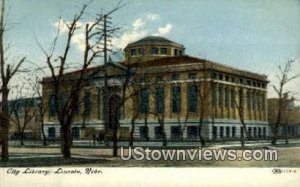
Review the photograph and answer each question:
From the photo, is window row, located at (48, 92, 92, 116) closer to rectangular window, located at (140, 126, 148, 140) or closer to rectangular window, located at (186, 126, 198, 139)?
rectangular window, located at (140, 126, 148, 140)

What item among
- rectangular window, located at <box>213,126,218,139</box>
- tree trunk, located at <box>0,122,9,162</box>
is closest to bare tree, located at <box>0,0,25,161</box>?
tree trunk, located at <box>0,122,9,162</box>

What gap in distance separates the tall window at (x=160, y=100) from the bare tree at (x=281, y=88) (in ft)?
2.30

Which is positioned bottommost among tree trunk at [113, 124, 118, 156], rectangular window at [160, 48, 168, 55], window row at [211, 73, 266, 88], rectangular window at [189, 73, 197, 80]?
tree trunk at [113, 124, 118, 156]

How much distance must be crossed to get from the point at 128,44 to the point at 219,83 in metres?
0.62

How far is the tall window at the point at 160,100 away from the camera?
486cm

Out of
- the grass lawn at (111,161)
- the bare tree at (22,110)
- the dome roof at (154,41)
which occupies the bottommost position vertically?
the grass lawn at (111,161)

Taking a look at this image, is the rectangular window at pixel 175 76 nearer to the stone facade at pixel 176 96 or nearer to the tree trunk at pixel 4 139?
the stone facade at pixel 176 96

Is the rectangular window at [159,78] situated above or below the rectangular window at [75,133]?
above

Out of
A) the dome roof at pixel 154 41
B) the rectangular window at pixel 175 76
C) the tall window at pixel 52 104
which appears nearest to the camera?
the dome roof at pixel 154 41

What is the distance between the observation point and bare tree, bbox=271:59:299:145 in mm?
4582

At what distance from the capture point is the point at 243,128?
15.9 feet

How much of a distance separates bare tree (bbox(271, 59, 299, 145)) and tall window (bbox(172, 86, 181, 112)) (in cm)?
60

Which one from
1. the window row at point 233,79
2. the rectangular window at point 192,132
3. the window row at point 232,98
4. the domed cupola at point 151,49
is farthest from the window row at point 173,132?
the domed cupola at point 151,49

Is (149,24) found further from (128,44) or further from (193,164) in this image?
(193,164)
